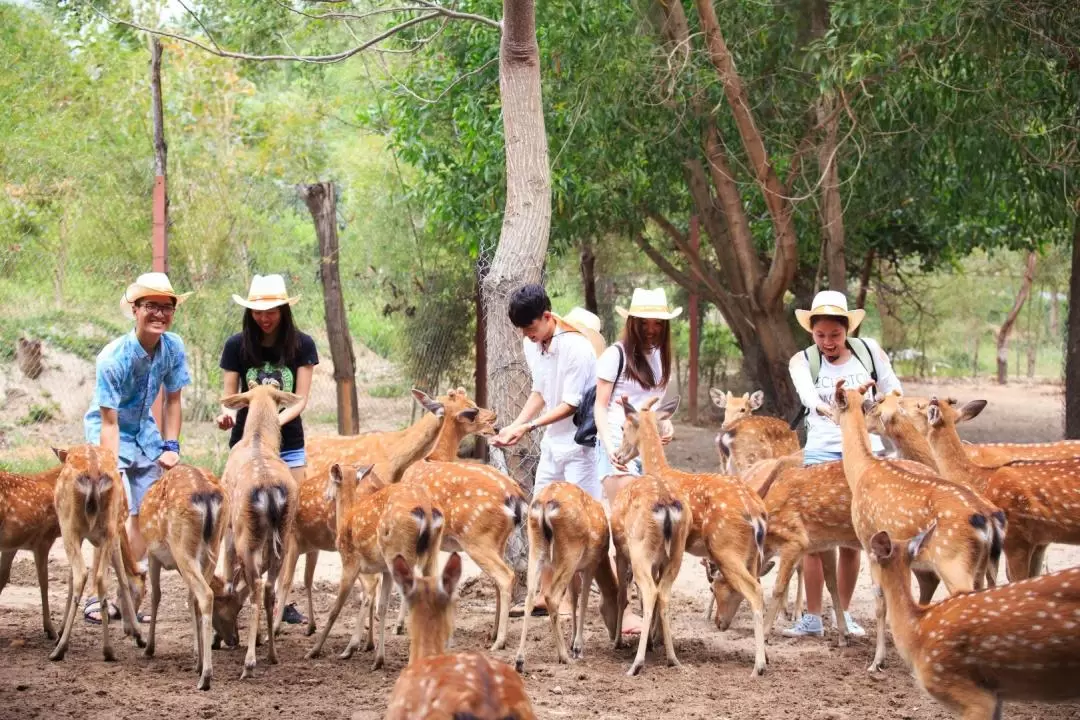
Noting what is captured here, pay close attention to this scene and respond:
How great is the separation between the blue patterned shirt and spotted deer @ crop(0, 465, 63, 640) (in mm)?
377

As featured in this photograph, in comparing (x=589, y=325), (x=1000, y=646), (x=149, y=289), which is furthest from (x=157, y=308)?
(x=1000, y=646)

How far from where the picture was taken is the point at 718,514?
7.08 metres

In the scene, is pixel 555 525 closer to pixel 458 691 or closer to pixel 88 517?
pixel 88 517

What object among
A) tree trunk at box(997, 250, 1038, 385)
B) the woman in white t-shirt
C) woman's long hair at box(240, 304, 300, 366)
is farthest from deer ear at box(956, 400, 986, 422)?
tree trunk at box(997, 250, 1038, 385)

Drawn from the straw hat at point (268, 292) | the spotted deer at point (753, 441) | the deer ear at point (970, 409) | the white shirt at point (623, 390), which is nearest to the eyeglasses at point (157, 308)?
the straw hat at point (268, 292)

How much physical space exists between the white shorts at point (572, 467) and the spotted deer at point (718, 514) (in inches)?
16.5

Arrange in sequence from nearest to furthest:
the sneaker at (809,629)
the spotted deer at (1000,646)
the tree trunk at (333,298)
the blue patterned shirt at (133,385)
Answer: the spotted deer at (1000,646) → the blue patterned shirt at (133,385) → the sneaker at (809,629) → the tree trunk at (333,298)

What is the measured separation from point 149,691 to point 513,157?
15.2 ft

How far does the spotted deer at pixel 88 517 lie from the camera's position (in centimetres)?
685

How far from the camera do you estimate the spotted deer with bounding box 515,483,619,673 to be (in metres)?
6.90

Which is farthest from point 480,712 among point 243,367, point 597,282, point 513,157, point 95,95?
point 95,95

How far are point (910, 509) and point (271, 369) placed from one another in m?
3.83

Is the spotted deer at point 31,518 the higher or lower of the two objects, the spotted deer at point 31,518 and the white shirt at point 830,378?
the lower

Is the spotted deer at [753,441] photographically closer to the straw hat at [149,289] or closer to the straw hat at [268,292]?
the straw hat at [268,292]
